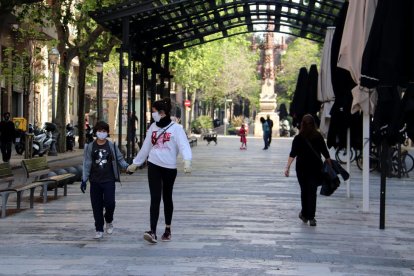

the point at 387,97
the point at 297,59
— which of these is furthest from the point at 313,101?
the point at 297,59

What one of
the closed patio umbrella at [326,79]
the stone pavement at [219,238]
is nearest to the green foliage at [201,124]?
the closed patio umbrella at [326,79]

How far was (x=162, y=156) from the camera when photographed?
9266 millimetres

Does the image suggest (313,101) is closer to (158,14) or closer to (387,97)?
(158,14)

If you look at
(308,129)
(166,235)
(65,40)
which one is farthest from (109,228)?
(65,40)

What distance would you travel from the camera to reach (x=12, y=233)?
33.2 feet

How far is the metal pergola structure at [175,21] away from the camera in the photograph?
63.1 ft

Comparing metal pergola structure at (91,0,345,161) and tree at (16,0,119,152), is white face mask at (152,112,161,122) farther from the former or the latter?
tree at (16,0,119,152)

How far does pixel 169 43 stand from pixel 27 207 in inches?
499

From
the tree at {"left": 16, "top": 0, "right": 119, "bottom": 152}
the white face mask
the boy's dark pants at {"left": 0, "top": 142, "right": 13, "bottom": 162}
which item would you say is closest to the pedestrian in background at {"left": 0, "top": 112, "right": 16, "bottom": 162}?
the boy's dark pants at {"left": 0, "top": 142, "right": 13, "bottom": 162}

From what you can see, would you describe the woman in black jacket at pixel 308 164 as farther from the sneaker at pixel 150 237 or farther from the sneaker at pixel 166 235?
the sneaker at pixel 150 237

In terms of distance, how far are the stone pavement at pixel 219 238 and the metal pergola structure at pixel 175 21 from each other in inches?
213

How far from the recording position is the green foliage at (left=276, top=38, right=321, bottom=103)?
94.5 m

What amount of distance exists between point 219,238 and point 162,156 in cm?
127

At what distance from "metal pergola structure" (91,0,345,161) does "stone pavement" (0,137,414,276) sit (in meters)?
5.40
